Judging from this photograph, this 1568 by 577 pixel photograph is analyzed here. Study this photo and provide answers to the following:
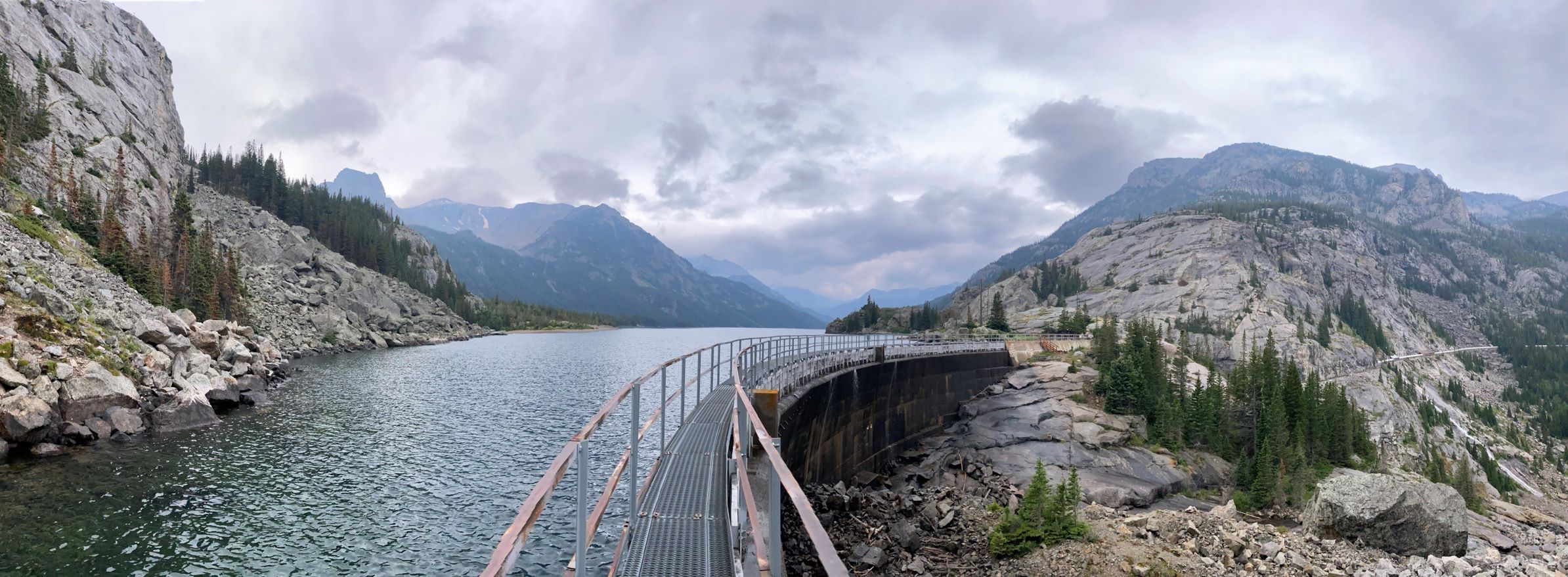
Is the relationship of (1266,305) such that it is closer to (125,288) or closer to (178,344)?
(178,344)

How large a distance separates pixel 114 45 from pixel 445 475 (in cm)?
12812

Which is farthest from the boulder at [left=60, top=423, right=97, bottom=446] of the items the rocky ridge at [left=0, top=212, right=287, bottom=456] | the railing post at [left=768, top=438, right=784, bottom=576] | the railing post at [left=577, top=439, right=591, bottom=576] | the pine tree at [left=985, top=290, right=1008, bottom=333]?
the pine tree at [left=985, top=290, right=1008, bottom=333]

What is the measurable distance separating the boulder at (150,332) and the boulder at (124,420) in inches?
343

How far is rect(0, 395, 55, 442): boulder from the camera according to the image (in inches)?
878

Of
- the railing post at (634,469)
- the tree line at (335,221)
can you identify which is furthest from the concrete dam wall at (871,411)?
the tree line at (335,221)

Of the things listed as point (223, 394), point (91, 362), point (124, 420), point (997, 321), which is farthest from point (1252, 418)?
point (91, 362)

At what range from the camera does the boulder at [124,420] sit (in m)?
25.9

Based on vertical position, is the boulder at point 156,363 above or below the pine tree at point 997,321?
below

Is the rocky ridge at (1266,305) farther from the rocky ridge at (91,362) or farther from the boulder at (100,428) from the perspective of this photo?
the boulder at (100,428)

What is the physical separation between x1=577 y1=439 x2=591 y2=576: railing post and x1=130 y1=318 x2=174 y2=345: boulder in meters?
42.3

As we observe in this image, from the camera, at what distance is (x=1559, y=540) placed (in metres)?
30.3

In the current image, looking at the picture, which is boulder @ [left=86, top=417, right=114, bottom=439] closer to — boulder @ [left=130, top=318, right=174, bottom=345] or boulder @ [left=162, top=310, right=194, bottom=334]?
boulder @ [left=130, top=318, right=174, bottom=345]

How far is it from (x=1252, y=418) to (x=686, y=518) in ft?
179

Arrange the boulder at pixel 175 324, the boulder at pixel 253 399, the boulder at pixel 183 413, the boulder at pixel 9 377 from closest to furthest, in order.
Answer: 1. the boulder at pixel 9 377
2. the boulder at pixel 183 413
3. the boulder at pixel 253 399
4. the boulder at pixel 175 324
